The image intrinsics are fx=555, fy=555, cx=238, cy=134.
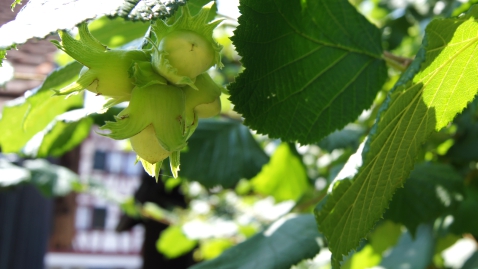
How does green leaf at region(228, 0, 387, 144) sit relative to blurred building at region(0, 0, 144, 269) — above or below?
below

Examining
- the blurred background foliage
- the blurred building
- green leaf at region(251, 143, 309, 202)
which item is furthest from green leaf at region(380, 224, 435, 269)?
the blurred building

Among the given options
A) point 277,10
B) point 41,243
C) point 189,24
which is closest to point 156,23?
point 189,24

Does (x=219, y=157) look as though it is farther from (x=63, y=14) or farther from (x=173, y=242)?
(x=173, y=242)

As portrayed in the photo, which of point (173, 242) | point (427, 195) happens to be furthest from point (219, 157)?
point (173, 242)

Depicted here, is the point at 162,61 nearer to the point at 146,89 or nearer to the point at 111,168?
the point at 146,89

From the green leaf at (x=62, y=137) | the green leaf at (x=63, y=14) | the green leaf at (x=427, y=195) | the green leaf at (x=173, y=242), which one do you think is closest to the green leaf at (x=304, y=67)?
the green leaf at (x=63, y=14)

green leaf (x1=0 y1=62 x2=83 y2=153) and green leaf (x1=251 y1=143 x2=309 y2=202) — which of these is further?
green leaf (x1=251 y1=143 x2=309 y2=202)

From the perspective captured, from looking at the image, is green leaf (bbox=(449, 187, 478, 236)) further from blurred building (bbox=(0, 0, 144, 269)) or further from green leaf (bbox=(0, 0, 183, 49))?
green leaf (bbox=(0, 0, 183, 49))
